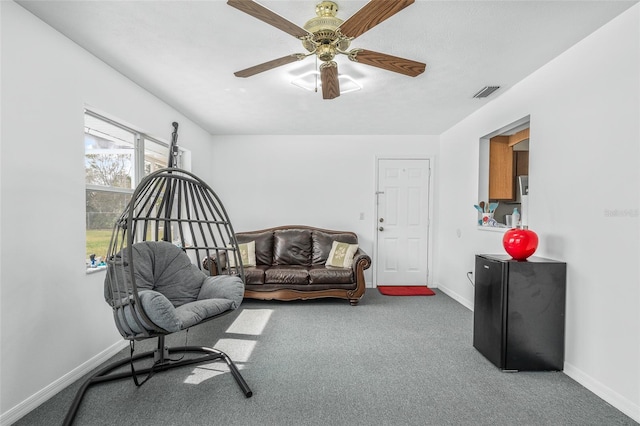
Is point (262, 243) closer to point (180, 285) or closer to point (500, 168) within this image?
point (180, 285)

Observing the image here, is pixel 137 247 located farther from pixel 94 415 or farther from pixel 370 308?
pixel 370 308

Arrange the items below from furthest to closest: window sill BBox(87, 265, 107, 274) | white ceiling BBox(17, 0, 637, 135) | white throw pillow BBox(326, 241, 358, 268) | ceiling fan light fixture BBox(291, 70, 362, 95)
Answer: white throw pillow BBox(326, 241, 358, 268), ceiling fan light fixture BBox(291, 70, 362, 95), window sill BBox(87, 265, 107, 274), white ceiling BBox(17, 0, 637, 135)

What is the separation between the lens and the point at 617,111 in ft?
6.25

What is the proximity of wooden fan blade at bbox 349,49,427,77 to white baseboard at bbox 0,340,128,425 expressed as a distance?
2838 millimetres

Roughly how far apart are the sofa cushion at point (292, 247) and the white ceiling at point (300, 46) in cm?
186

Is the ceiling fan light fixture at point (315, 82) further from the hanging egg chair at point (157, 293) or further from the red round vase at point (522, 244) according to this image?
the red round vase at point (522, 244)

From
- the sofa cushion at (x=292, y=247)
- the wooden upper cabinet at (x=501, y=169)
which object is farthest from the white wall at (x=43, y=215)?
the wooden upper cabinet at (x=501, y=169)

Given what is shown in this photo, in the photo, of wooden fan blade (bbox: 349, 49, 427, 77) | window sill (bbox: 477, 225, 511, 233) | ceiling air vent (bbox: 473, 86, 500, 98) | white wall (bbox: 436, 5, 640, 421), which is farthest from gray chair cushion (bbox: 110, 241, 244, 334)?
ceiling air vent (bbox: 473, 86, 500, 98)

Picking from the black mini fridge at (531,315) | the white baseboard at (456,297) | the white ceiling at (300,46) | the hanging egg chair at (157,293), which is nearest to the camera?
the hanging egg chair at (157,293)

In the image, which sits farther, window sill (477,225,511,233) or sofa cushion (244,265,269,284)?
sofa cushion (244,265,269,284)

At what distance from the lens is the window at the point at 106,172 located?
249 centimetres

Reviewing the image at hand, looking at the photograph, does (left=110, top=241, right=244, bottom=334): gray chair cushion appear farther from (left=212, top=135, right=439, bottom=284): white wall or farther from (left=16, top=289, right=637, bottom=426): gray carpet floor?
(left=212, top=135, right=439, bottom=284): white wall

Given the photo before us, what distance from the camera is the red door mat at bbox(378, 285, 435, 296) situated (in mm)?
4328

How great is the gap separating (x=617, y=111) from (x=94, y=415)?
366cm
